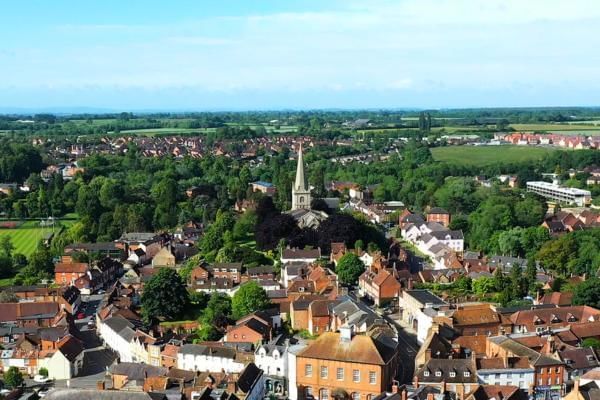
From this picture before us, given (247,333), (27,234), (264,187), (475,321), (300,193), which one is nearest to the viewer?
(475,321)

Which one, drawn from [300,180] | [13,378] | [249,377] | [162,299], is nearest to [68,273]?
[162,299]

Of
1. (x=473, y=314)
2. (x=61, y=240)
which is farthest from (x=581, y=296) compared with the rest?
(x=61, y=240)

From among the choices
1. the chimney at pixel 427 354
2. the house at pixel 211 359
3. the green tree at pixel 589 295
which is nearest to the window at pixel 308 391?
the house at pixel 211 359

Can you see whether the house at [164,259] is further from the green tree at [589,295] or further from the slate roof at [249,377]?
the green tree at [589,295]

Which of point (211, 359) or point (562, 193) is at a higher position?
point (562, 193)

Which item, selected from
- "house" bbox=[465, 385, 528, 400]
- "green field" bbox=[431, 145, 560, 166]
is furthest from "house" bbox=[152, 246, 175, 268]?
"green field" bbox=[431, 145, 560, 166]

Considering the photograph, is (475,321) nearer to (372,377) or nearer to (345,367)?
(372,377)
